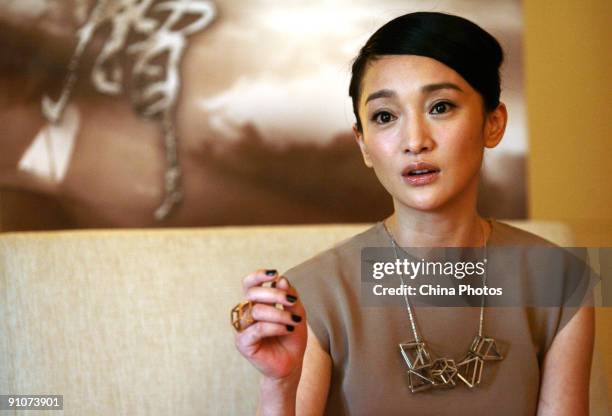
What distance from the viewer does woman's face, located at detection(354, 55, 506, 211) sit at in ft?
1.94

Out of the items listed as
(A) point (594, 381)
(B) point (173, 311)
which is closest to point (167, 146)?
(B) point (173, 311)

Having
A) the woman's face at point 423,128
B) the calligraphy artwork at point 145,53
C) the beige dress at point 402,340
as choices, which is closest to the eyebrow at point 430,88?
the woman's face at point 423,128

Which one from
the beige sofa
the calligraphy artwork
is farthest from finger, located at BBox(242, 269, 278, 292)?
the calligraphy artwork

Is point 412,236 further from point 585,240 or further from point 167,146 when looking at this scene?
point 167,146

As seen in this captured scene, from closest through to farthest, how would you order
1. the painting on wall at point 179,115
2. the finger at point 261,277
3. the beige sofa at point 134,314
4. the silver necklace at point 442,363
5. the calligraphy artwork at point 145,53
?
the finger at point 261,277, the silver necklace at point 442,363, the beige sofa at point 134,314, the painting on wall at point 179,115, the calligraphy artwork at point 145,53

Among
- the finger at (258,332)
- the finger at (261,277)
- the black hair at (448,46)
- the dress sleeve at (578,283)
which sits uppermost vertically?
the black hair at (448,46)

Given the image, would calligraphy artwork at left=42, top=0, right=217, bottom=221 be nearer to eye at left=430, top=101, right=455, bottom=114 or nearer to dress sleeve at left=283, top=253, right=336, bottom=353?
dress sleeve at left=283, top=253, right=336, bottom=353

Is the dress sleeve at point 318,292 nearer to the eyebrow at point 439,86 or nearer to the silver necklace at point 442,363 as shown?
the silver necklace at point 442,363

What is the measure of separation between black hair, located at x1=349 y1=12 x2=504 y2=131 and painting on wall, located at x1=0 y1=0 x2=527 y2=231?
0.57ft

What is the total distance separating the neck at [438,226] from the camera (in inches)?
24.5

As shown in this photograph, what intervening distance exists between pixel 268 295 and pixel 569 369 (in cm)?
30

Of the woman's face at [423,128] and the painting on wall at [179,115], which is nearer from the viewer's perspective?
the woman's face at [423,128]

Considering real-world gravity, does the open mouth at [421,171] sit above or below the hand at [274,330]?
above

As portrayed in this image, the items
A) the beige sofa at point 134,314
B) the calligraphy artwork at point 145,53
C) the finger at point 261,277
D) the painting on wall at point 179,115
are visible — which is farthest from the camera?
the calligraphy artwork at point 145,53
